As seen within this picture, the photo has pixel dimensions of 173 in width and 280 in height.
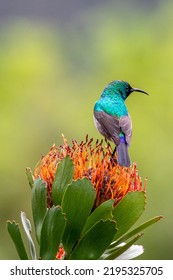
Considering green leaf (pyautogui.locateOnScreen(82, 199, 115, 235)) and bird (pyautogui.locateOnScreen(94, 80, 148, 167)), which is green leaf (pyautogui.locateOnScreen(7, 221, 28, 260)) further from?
bird (pyautogui.locateOnScreen(94, 80, 148, 167))

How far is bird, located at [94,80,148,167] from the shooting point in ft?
6.31

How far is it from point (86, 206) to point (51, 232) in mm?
69

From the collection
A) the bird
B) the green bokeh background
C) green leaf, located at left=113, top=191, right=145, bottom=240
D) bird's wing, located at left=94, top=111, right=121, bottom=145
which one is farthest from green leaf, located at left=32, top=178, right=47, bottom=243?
the green bokeh background

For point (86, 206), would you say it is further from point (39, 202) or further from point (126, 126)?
point (126, 126)

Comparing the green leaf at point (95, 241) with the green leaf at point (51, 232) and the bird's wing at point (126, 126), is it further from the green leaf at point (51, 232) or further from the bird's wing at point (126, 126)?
the bird's wing at point (126, 126)

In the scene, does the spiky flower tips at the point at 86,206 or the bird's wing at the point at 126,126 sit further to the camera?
the bird's wing at the point at 126,126

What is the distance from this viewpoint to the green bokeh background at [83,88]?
8406mm

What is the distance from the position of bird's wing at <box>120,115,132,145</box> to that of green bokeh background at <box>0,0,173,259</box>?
5029 millimetres

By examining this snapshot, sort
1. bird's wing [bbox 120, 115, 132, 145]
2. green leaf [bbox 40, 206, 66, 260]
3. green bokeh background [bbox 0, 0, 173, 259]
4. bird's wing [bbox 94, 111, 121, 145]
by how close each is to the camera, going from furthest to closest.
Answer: green bokeh background [bbox 0, 0, 173, 259] → bird's wing [bbox 94, 111, 121, 145] → bird's wing [bbox 120, 115, 132, 145] → green leaf [bbox 40, 206, 66, 260]

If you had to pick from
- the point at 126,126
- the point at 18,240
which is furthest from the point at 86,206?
the point at 126,126

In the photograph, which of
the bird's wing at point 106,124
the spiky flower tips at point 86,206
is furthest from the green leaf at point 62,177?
the bird's wing at point 106,124

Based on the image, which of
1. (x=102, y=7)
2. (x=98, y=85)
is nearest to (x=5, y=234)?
(x=98, y=85)
